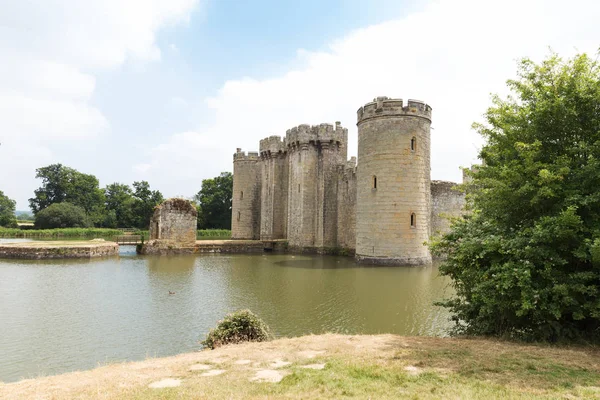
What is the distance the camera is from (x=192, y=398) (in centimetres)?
459

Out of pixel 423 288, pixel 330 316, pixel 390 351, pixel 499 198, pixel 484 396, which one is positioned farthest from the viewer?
pixel 423 288

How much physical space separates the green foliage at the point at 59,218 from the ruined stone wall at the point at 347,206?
38.9 metres

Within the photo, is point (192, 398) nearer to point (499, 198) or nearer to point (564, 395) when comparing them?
point (564, 395)

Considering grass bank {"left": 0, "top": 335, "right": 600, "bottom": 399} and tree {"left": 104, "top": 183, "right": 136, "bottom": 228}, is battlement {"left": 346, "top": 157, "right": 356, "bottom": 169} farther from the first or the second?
tree {"left": 104, "top": 183, "right": 136, "bottom": 228}

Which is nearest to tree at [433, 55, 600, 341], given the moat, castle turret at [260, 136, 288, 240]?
the moat

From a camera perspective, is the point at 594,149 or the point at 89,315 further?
the point at 89,315

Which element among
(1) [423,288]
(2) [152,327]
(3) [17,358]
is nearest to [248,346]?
(2) [152,327]

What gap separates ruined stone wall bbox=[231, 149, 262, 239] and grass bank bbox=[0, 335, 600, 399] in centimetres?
3041

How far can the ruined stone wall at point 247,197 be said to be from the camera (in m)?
37.3

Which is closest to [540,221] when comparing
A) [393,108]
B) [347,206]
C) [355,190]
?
[393,108]

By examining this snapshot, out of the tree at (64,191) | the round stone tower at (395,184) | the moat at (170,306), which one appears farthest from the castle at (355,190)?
the tree at (64,191)

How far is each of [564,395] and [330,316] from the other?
683 centimetres

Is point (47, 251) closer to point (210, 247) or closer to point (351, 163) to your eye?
point (210, 247)

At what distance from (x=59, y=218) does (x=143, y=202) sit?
9989 mm
